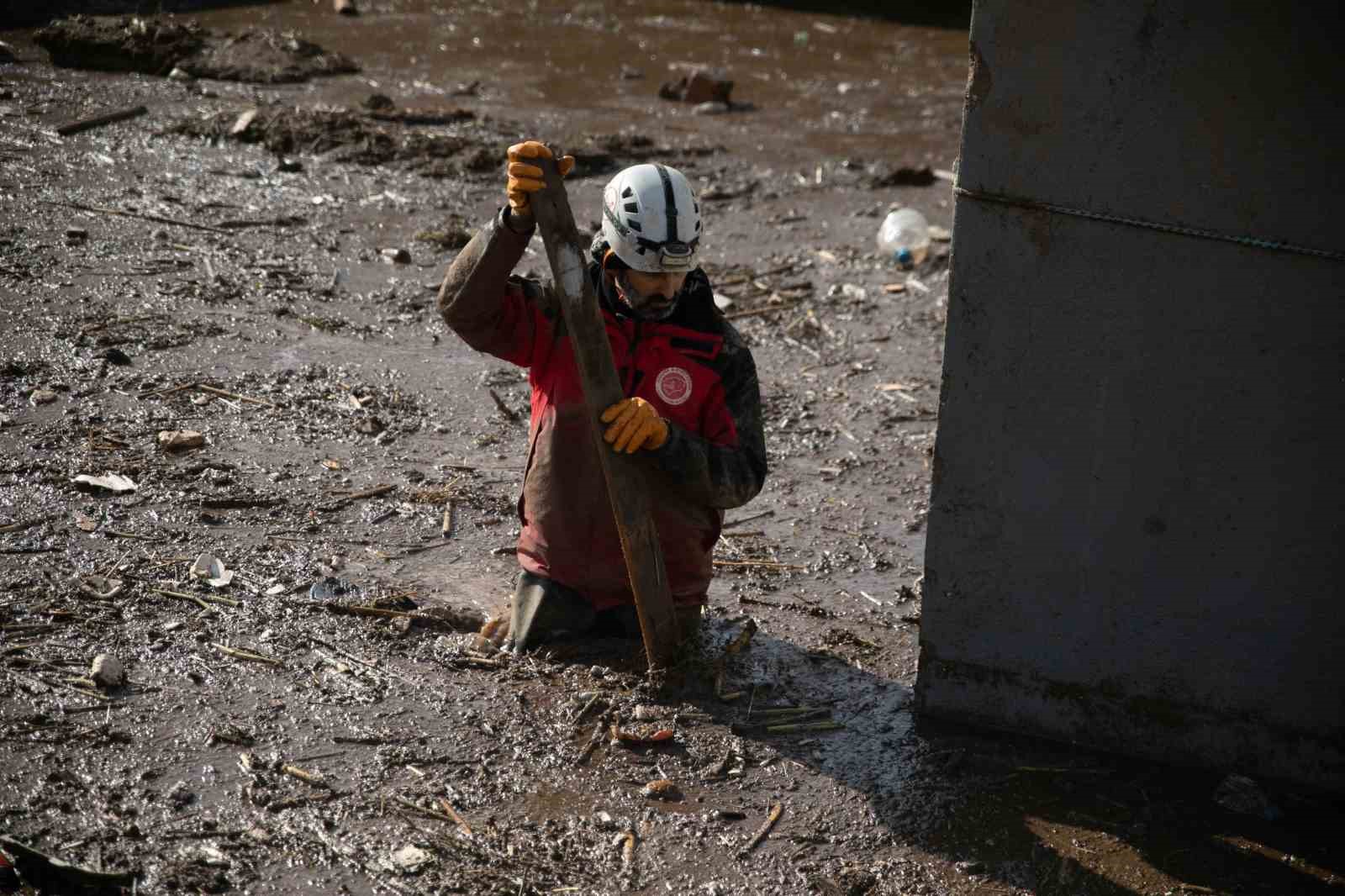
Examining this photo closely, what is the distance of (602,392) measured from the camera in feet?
14.4

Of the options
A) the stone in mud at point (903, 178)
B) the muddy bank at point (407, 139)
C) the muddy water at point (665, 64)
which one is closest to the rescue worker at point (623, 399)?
the muddy bank at point (407, 139)

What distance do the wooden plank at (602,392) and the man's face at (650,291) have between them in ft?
0.82

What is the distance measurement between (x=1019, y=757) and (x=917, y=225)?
522cm

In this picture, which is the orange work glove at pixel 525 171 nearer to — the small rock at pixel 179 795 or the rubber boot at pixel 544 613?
the rubber boot at pixel 544 613

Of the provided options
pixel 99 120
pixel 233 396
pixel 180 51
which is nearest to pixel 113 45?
pixel 180 51

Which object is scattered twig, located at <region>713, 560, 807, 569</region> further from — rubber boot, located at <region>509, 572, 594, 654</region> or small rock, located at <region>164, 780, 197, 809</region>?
small rock, located at <region>164, 780, 197, 809</region>

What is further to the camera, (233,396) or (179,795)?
(233,396)

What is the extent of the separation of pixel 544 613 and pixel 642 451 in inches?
29.6

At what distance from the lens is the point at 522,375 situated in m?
7.12

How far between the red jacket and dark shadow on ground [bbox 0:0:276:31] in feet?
29.1

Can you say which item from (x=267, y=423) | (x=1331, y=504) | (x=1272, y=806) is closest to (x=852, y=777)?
(x=1272, y=806)

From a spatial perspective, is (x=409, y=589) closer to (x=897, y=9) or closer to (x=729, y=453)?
(x=729, y=453)

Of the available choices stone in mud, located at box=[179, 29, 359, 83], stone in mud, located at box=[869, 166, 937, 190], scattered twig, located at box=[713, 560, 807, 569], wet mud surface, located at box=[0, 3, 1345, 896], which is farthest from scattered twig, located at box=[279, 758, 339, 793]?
stone in mud, located at box=[179, 29, 359, 83]

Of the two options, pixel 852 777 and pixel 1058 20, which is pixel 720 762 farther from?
pixel 1058 20
